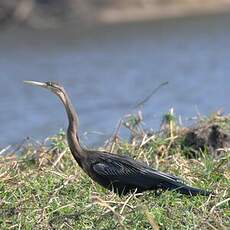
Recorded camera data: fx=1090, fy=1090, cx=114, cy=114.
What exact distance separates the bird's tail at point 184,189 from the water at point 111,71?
15.4ft

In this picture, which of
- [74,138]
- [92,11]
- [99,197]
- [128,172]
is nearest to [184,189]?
[128,172]

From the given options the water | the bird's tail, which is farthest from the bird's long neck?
the water

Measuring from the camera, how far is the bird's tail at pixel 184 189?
6.41 meters

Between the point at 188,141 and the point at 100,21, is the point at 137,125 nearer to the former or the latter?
the point at 188,141

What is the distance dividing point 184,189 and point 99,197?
0.56 m

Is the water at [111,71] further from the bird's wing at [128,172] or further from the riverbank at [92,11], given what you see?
the bird's wing at [128,172]

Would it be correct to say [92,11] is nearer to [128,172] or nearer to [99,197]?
[128,172]

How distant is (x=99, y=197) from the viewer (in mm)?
6238

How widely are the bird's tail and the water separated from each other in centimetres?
470

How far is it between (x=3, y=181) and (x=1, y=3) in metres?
20.6

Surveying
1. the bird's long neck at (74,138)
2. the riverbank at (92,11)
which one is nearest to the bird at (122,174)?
the bird's long neck at (74,138)

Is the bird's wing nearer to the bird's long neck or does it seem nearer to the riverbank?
the bird's long neck

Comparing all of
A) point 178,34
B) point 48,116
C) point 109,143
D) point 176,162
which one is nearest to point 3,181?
point 176,162

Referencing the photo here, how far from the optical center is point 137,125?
892cm
